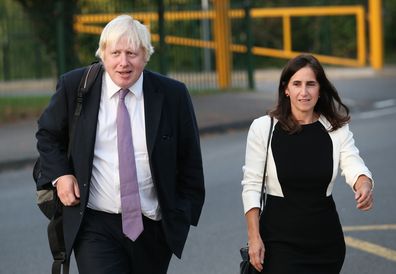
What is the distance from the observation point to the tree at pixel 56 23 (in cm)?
1886

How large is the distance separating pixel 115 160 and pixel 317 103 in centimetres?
106

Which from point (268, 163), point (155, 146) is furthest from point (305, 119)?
point (155, 146)

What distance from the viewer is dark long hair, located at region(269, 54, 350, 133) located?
4.71 m

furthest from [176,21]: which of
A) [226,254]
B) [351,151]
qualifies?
[351,151]

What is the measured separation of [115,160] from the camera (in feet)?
14.7

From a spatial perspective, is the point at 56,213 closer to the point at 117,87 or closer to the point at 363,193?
the point at 117,87

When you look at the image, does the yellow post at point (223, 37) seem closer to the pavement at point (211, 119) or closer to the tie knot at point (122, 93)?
the pavement at point (211, 119)

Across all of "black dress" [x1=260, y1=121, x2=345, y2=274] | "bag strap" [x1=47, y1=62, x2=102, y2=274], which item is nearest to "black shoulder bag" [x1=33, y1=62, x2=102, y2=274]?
"bag strap" [x1=47, y1=62, x2=102, y2=274]

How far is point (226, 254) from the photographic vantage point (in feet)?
24.7

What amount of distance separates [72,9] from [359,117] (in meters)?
5.95

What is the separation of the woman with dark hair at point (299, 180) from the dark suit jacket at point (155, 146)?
11.4 inches

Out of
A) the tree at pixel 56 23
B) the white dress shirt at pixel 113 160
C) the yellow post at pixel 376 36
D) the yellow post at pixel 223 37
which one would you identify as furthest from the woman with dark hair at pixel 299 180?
the yellow post at pixel 376 36

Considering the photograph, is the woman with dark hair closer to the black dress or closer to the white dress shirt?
the black dress

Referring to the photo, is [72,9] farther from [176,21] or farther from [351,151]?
[351,151]
